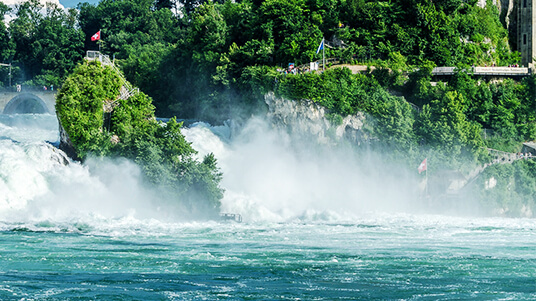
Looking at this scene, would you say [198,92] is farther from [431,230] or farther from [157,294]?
[157,294]

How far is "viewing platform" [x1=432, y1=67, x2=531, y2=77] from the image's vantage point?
2921 inches

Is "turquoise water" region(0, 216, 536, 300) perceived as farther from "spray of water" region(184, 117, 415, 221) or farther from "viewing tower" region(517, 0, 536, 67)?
"viewing tower" region(517, 0, 536, 67)

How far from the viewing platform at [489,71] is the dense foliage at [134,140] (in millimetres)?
21507

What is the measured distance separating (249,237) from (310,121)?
68.9ft

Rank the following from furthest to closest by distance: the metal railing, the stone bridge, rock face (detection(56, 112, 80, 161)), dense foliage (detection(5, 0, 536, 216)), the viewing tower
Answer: the stone bridge
the viewing tower
dense foliage (detection(5, 0, 536, 216))
the metal railing
rock face (detection(56, 112, 80, 161))

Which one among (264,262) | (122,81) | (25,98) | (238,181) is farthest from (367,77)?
(25,98)

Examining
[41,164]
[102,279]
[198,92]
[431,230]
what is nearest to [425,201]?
[431,230]

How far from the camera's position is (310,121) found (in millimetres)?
69812

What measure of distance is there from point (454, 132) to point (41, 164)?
29.7 meters

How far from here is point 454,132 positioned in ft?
229

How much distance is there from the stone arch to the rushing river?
15478 mm

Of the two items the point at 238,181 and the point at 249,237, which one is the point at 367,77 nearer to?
the point at 238,181

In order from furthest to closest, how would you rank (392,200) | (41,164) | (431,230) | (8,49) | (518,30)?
(8,49), (518,30), (392,200), (41,164), (431,230)

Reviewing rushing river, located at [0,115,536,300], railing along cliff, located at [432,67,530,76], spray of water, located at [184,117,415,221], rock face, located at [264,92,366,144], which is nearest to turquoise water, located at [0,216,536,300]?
rushing river, located at [0,115,536,300]
